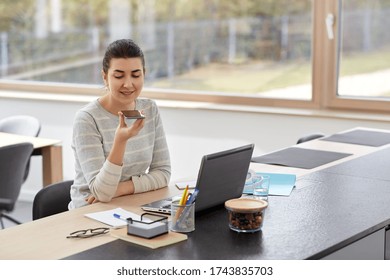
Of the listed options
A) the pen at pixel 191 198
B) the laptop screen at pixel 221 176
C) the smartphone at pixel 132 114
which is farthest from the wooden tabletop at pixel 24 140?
the pen at pixel 191 198

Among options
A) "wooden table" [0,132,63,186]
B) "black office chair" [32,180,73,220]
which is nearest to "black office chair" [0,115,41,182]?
"wooden table" [0,132,63,186]

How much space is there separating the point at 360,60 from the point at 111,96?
7.90ft

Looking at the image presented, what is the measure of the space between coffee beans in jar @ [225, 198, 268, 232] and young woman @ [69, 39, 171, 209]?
0.57 metres

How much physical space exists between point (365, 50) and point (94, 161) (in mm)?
2592

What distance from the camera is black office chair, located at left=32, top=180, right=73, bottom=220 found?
298cm

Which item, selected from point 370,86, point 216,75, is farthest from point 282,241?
point 216,75

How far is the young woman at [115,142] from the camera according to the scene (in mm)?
2848

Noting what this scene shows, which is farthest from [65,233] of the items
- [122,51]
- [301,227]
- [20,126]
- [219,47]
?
[219,47]

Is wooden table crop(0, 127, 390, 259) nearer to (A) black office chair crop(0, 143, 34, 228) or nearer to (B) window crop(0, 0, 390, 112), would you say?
(A) black office chair crop(0, 143, 34, 228)

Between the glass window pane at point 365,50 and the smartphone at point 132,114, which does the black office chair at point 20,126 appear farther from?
the smartphone at point 132,114

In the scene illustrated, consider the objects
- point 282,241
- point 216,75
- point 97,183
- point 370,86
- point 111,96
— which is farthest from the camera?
point 216,75

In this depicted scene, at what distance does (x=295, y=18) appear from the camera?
203 inches

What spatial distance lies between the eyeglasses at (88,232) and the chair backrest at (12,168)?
1.76 meters

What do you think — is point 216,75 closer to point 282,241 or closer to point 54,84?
point 54,84
